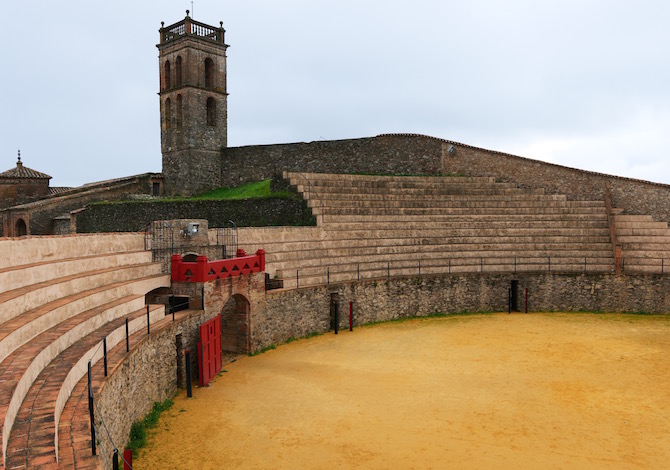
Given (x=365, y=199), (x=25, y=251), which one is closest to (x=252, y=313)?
(x=25, y=251)

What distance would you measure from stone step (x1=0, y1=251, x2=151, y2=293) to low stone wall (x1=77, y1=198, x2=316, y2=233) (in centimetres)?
918

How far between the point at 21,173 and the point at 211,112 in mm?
12942

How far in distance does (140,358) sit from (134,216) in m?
19.8

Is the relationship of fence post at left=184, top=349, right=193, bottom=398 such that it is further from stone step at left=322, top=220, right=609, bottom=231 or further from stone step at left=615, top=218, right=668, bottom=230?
stone step at left=615, top=218, right=668, bottom=230

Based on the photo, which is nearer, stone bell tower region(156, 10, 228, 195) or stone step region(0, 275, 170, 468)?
stone step region(0, 275, 170, 468)

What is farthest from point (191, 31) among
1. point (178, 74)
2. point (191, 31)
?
point (178, 74)

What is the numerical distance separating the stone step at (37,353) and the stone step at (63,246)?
2.04 m

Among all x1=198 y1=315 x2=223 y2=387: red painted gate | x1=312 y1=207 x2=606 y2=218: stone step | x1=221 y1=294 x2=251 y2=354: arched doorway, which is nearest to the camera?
x1=198 y1=315 x2=223 y2=387: red painted gate

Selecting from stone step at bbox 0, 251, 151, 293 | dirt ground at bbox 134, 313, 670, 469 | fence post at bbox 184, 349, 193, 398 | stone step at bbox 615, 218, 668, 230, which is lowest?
dirt ground at bbox 134, 313, 670, 469

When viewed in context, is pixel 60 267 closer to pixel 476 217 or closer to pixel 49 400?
pixel 49 400

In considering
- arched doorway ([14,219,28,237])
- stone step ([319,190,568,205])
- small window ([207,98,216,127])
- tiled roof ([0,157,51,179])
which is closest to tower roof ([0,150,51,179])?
tiled roof ([0,157,51,179])

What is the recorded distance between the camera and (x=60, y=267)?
39.6 feet

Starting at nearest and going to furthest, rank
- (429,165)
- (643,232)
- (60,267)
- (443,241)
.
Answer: (60,267) → (443,241) → (643,232) → (429,165)

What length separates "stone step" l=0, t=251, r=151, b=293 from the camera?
10250mm
